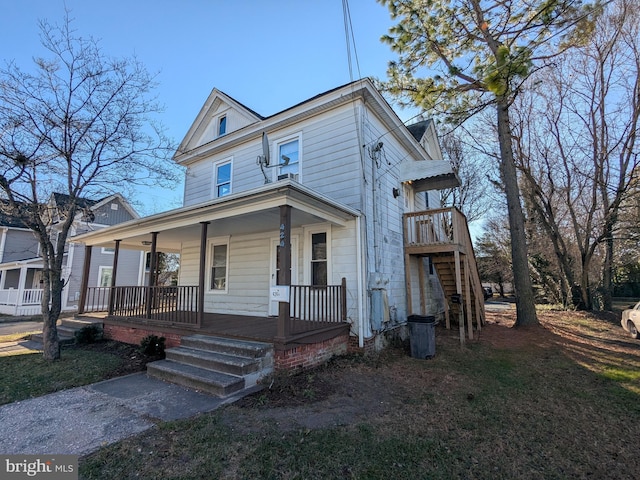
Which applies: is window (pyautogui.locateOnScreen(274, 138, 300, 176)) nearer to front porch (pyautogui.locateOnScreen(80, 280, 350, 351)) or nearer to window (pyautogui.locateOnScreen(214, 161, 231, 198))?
window (pyautogui.locateOnScreen(214, 161, 231, 198))

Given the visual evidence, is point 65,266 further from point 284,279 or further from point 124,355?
point 284,279

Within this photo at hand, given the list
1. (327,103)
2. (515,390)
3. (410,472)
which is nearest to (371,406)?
(410,472)

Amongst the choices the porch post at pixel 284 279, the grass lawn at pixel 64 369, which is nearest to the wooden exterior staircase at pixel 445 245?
the porch post at pixel 284 279

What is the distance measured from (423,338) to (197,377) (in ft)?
15.7

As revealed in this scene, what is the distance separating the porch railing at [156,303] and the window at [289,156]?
406 cm

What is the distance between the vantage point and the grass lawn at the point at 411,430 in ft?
9.22

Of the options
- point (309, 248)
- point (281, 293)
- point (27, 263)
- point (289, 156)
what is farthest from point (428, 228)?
point (27, 263)

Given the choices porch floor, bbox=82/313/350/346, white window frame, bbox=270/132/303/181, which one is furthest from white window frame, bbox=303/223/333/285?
white window frame, bbox=270/132/303/181

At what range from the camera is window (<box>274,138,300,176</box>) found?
28.4ft

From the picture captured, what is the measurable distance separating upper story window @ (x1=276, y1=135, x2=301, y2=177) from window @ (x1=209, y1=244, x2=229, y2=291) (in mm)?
3254

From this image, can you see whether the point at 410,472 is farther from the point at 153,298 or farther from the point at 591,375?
the point at 153,298

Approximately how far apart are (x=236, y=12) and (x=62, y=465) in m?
9.00

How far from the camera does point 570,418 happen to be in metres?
3.86

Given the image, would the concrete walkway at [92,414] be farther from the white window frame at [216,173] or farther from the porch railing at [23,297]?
the porch railing at [23,297]
